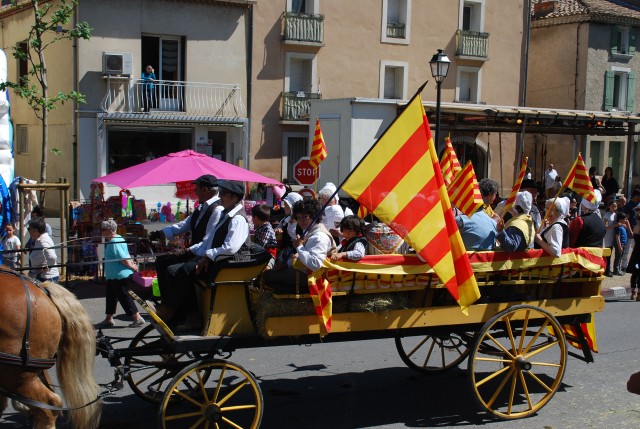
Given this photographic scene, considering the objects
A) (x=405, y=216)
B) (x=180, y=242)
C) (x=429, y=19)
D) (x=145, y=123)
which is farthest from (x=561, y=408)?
(x=429, y=19)

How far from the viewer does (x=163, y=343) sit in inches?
231

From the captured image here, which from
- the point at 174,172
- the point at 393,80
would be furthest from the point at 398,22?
the point at 174,172

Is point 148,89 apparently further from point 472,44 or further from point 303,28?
point 472,44

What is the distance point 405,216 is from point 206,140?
19371mm

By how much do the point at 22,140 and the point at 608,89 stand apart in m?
24.3

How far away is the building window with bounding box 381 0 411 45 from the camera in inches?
1098

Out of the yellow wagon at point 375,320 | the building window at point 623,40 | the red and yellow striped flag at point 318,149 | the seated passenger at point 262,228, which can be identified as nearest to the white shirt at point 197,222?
the yellow wagon at point 375,320

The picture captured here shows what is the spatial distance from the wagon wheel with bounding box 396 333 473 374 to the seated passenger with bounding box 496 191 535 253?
94cm

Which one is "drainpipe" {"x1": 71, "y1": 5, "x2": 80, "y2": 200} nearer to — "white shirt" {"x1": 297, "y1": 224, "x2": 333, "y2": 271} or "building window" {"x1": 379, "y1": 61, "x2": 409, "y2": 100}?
"building window" {"x1": 379, "y1": 61, "x2": 409, "y2": 100}

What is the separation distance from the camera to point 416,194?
6.01 meters

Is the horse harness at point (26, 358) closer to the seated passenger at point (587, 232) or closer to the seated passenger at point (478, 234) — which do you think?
the seated passenger at point (478, 234)

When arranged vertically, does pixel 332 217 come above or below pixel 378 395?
above

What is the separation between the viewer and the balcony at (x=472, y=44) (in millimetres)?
29234

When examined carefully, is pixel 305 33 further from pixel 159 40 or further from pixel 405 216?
pixel 405 216
